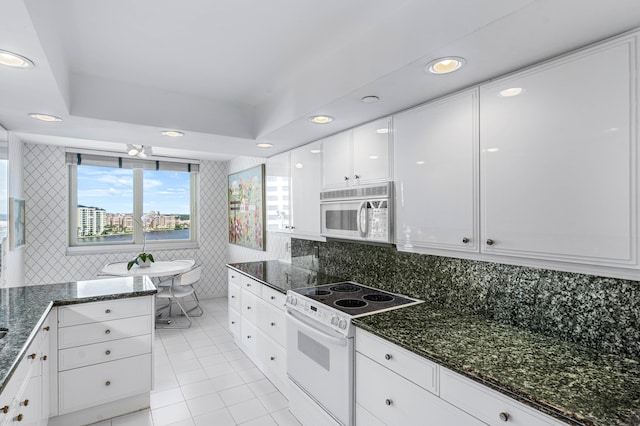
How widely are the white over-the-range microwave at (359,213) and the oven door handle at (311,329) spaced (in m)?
0.68

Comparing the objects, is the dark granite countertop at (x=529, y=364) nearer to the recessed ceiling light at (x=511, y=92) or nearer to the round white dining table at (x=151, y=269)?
the recessed ceiling light at (x=511, y=92)

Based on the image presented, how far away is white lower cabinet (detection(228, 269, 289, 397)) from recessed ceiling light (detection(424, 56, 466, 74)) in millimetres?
1976

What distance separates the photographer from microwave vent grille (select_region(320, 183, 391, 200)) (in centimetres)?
220

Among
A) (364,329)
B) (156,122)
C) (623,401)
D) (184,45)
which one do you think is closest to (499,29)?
(623,401)

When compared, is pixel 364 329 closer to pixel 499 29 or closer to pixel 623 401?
pixel 623 401

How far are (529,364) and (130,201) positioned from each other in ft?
18.4

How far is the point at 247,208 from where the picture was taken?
204 inches

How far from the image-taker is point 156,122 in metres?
2.66

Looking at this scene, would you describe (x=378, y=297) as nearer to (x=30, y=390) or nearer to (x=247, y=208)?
(x=30, y=390)

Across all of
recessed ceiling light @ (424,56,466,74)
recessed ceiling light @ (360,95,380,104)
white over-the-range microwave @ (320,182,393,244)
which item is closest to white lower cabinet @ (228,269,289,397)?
white over-the-range microwave @ (320,182,393,244)

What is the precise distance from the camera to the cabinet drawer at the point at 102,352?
2.31m

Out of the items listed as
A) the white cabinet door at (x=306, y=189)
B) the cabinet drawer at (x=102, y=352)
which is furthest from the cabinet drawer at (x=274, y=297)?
the cabinet drawer at (x=102, y=352)

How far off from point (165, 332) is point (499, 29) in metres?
4.69

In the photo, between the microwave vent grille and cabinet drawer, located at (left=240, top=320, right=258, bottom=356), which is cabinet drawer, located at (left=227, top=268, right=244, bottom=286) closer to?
cabinet drawer, located at (left=240, top=320, right=258, bottom=356)
